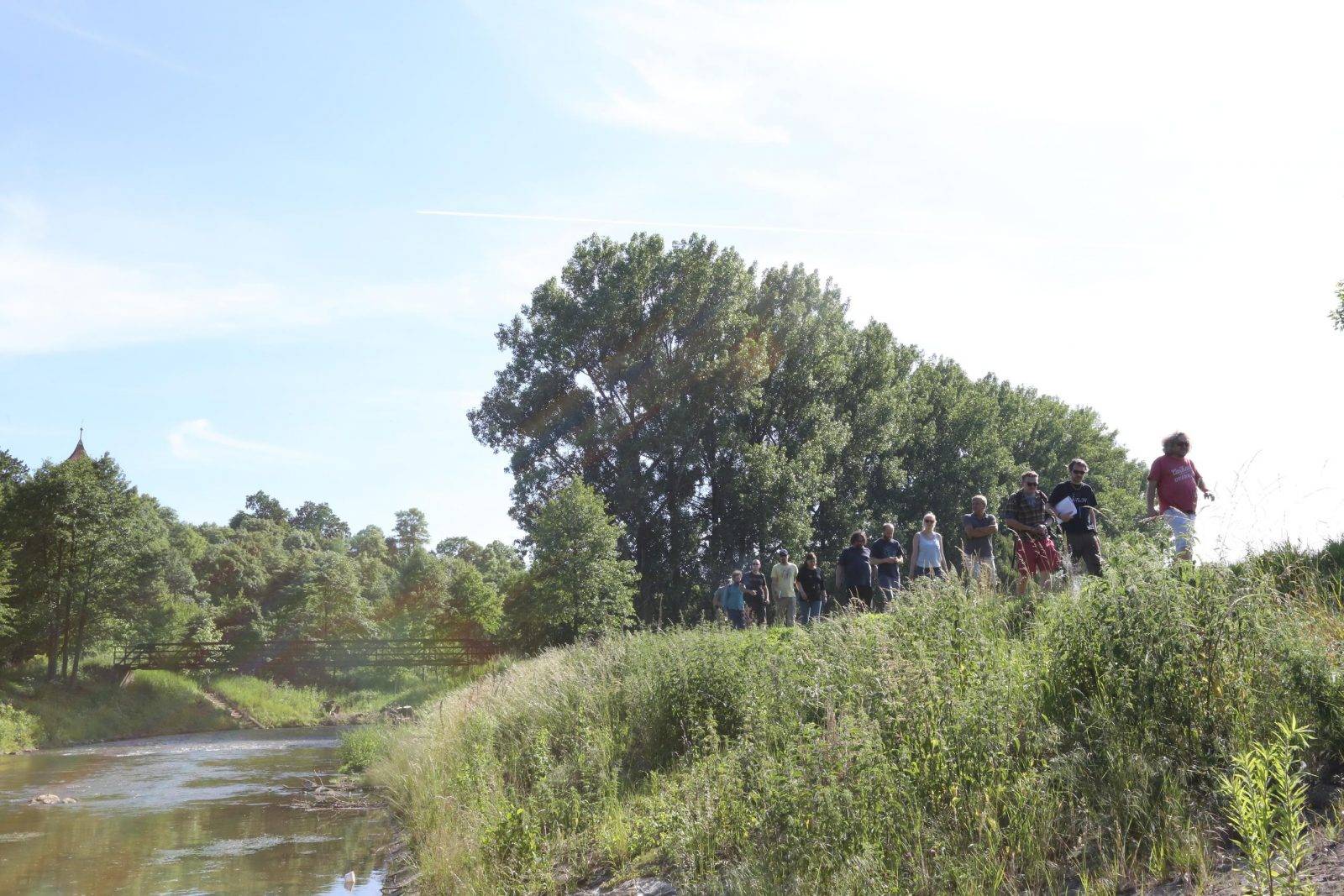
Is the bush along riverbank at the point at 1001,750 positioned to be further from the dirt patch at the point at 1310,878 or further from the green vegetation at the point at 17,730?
the green vegetation at the point at 17,730

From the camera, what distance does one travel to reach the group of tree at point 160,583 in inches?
1542

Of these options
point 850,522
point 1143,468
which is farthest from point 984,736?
point 1143,468

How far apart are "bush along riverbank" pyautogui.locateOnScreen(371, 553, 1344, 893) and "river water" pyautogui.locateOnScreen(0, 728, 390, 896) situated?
527 centimetres

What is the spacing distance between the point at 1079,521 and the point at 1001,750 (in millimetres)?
6172

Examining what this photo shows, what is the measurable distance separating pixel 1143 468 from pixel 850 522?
35.4 m

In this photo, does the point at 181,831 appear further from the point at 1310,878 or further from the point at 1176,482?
the point at 1310,878

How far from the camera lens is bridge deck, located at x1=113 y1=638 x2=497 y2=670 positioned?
43.6 metres

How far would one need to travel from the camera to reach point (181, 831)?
54.5 ft

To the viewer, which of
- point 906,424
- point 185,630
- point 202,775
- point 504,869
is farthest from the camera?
point 185,630

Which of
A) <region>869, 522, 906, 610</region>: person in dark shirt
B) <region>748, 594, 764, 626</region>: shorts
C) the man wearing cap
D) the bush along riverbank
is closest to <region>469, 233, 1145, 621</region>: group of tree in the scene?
<region>748, 594, 764, 626</region>: shorts

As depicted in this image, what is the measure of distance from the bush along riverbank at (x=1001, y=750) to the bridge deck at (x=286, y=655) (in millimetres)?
35695

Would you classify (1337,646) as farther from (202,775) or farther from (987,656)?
(202,775)

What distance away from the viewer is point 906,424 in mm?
46938

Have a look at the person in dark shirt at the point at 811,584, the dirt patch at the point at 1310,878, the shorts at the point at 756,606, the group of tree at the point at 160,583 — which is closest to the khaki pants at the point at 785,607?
the shorts at the point at 756,606
